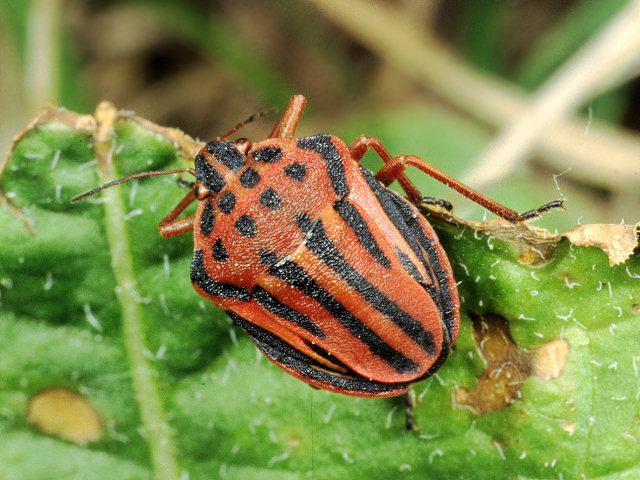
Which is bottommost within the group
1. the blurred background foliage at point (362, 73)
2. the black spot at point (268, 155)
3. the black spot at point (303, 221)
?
the black spot at point (303, 221)

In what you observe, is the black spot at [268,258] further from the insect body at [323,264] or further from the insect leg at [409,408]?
the insect leg at [409,408]

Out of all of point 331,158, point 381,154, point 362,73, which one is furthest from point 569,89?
point 331,158

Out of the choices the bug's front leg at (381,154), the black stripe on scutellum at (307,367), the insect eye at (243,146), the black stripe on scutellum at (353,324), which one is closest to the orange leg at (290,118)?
the insect eye at (243,146)

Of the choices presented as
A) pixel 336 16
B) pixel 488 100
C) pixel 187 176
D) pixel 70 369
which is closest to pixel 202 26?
pixel 336 16

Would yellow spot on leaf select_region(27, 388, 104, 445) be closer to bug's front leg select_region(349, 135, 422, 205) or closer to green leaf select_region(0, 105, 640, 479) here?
green leaf select_region(0, 105, 640, 479)

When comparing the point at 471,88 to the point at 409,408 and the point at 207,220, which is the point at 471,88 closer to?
the point at 207,220
